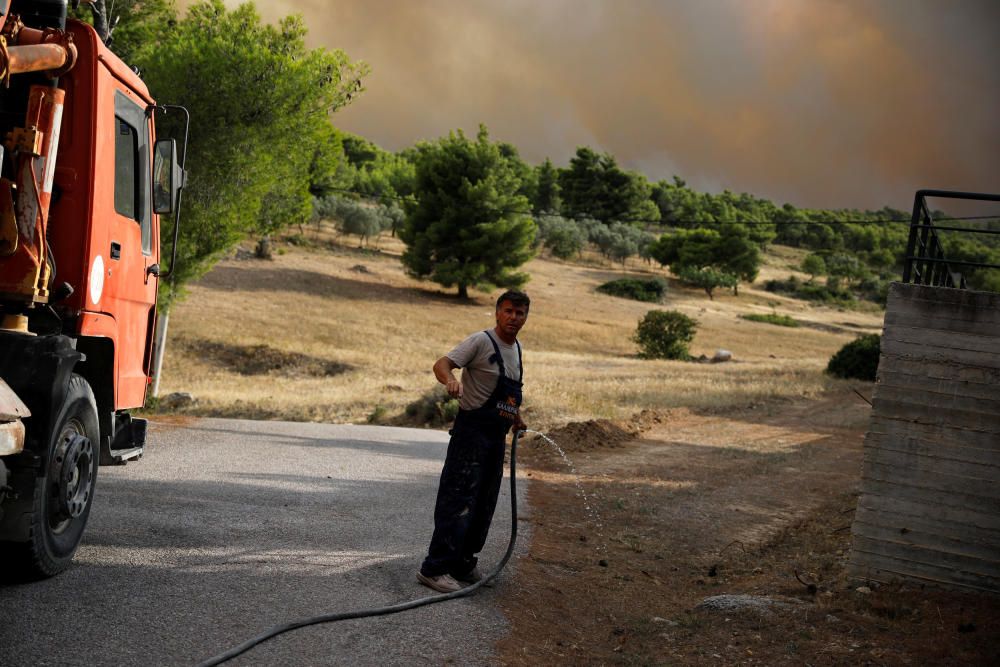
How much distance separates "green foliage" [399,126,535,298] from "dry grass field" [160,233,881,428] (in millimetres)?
1853

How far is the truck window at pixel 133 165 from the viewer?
271 inches

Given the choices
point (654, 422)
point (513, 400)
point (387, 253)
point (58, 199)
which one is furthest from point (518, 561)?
point (387, 253)

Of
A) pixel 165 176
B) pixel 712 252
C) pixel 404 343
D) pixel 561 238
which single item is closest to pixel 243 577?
pixel 165 176

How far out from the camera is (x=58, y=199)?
616 centimetres

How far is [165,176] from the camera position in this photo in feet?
24.8

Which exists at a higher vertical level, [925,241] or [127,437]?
[925,241]

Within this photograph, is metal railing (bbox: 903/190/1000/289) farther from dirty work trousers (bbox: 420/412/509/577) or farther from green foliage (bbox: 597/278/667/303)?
green foliage (bbox: 597/278/667/303)

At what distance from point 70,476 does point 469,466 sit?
2.35 m

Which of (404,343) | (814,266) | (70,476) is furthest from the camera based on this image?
(814,266)

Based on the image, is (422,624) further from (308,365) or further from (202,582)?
(308,365)

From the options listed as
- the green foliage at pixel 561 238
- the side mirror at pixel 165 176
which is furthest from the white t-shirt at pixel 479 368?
the green foliage at pixel 561 238

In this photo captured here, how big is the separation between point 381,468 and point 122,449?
5.22 metres

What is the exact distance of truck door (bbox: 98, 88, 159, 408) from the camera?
6770mm

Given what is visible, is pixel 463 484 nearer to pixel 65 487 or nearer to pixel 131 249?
pixel 65 487
